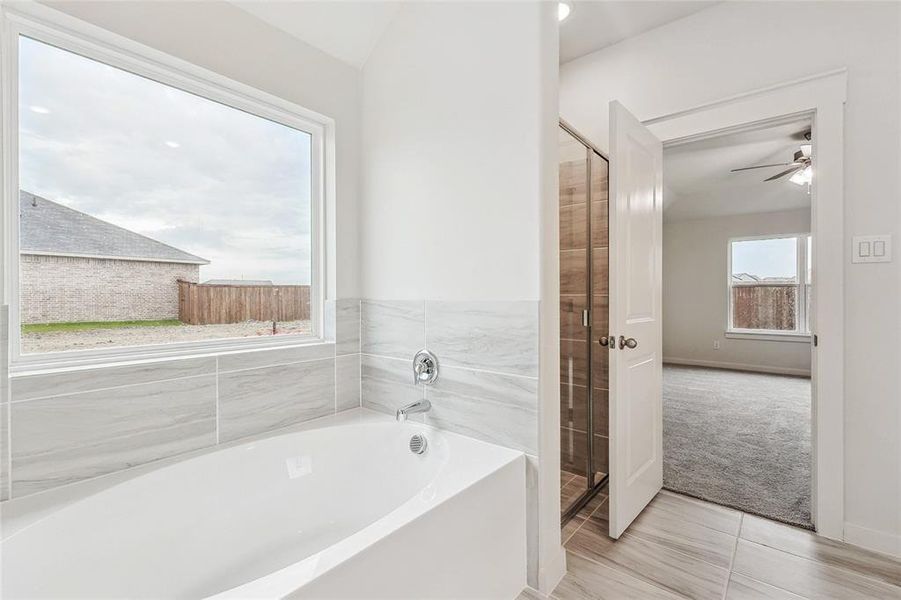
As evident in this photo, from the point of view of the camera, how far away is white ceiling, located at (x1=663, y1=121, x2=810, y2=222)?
388cm

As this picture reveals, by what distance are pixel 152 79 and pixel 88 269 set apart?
75cm

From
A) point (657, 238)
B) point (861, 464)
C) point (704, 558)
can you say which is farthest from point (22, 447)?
point (861, 464)

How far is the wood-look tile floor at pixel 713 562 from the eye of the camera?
159 centimetres

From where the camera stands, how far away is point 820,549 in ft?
6.03

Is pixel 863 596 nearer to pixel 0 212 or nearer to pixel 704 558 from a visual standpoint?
Result: pixel 704 558

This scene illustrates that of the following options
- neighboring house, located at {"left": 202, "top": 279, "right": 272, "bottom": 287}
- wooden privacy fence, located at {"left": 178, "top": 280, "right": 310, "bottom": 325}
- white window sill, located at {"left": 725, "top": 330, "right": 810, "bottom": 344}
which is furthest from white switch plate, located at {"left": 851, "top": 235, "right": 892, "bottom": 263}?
white window sill, located at {"left": 725, "top": 330, "right": 810, "bottom": 344}

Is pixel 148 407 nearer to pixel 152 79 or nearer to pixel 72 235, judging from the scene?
pixel 72 235

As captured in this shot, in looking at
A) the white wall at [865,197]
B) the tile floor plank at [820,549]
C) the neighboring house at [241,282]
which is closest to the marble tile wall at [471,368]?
the neighboring house at [241,282]

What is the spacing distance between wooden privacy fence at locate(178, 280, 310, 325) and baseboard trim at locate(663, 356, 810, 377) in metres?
6.53

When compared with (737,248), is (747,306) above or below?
below

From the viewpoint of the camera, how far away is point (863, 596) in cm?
157

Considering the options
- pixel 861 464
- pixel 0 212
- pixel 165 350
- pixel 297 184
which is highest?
pixel 297 184

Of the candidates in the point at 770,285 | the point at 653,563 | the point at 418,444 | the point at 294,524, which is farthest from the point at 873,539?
the point at 770,285

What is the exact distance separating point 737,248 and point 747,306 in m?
0.90
